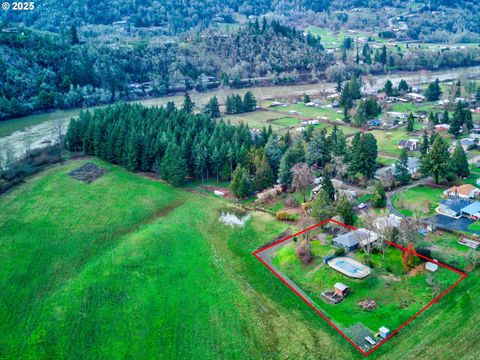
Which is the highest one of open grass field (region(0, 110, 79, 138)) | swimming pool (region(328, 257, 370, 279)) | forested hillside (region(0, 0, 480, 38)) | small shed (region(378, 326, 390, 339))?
forested hillside (region(0, 0, 480, 38))

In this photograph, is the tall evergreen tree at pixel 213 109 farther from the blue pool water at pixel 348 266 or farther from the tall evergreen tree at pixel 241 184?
the blue pool water at pixel 348 266

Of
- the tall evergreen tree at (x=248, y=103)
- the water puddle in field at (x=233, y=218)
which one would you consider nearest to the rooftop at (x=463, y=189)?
the water puddle in field at (x=233, y=218)

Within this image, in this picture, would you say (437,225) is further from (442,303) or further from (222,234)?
(222,234)

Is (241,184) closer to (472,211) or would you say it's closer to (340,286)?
(340,286)

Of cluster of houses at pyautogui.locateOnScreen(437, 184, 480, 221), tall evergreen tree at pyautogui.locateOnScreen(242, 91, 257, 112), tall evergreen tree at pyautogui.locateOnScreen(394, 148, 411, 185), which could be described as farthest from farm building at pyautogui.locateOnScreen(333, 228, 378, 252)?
tall evergreen tree at pyautogui.locateOnScreen(242, 91, 257, 112)

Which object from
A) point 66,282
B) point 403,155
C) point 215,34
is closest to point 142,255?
point 66,282

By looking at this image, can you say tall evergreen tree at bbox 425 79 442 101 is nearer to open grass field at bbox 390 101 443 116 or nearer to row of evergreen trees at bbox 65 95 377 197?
open grass field at bbox 390 101 443 116
